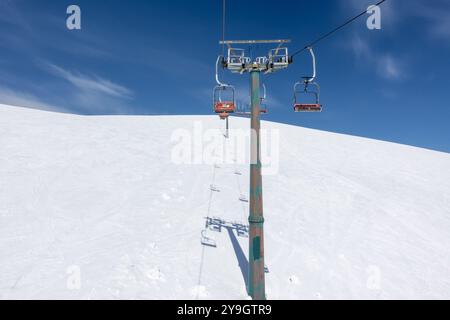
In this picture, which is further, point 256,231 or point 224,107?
point 224,107

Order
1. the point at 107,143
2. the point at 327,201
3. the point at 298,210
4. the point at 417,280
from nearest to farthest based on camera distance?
1. the point at 417,280
2. the point at 298,210
3. the point at 327,201
4. the point at 107,143

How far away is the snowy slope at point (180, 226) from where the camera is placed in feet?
21.6

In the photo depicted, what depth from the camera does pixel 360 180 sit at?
16.5 meters

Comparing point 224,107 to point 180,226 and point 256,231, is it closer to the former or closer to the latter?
point 256,231

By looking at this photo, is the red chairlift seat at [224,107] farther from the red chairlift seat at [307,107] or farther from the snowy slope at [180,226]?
the snowy slope at [180,226]

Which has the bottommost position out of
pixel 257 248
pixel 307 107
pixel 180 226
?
pixel 180 226

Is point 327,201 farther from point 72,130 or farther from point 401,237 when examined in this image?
point 72,130

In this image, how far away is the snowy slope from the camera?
6.59 meters

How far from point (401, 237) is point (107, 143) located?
14859 millimetres

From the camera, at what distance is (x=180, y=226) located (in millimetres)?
8883

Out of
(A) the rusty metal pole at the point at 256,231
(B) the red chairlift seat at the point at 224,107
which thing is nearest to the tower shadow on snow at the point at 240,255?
(A) the rusty metal pole at the point at 256,231

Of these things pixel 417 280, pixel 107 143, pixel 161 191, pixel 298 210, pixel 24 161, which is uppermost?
pixel 107 143

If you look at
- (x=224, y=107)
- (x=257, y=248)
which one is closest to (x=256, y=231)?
(x=257, y=248)
